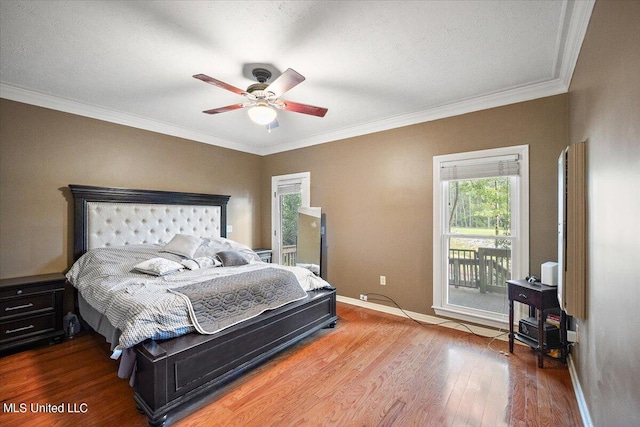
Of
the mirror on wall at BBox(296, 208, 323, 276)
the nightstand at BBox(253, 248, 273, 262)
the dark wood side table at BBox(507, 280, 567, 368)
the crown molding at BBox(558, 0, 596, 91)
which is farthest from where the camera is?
the nightstand at BBox(253, 248, 273, 262)

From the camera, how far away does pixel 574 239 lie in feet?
6.06

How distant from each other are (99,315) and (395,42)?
331 centimetres

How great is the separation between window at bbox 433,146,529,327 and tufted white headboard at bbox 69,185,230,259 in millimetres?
3302

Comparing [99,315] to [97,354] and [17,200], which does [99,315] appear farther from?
[17,200]

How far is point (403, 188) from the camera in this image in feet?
11.8

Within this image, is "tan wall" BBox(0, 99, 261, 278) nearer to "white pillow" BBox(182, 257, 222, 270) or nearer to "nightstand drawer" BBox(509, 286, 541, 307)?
"white pillow" BBox(182, 257, 222, 270)

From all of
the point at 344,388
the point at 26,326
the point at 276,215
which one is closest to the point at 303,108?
the point at 344,388

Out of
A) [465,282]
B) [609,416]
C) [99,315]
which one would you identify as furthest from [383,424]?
[99,315]

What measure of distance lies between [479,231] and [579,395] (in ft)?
5.31

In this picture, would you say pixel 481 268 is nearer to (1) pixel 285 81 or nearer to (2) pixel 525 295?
(2) pixel 525 295

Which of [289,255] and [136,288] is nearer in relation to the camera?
[136,288]

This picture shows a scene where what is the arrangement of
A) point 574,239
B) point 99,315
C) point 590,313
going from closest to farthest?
1. point 590,313
2. point 574,239
3. point 99,315

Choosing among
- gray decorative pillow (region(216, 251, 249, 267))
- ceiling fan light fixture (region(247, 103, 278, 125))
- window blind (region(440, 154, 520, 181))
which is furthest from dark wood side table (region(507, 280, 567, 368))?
gray decorative pillow (region(216, 251, 249, 267))

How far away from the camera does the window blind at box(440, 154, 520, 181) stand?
288cm
